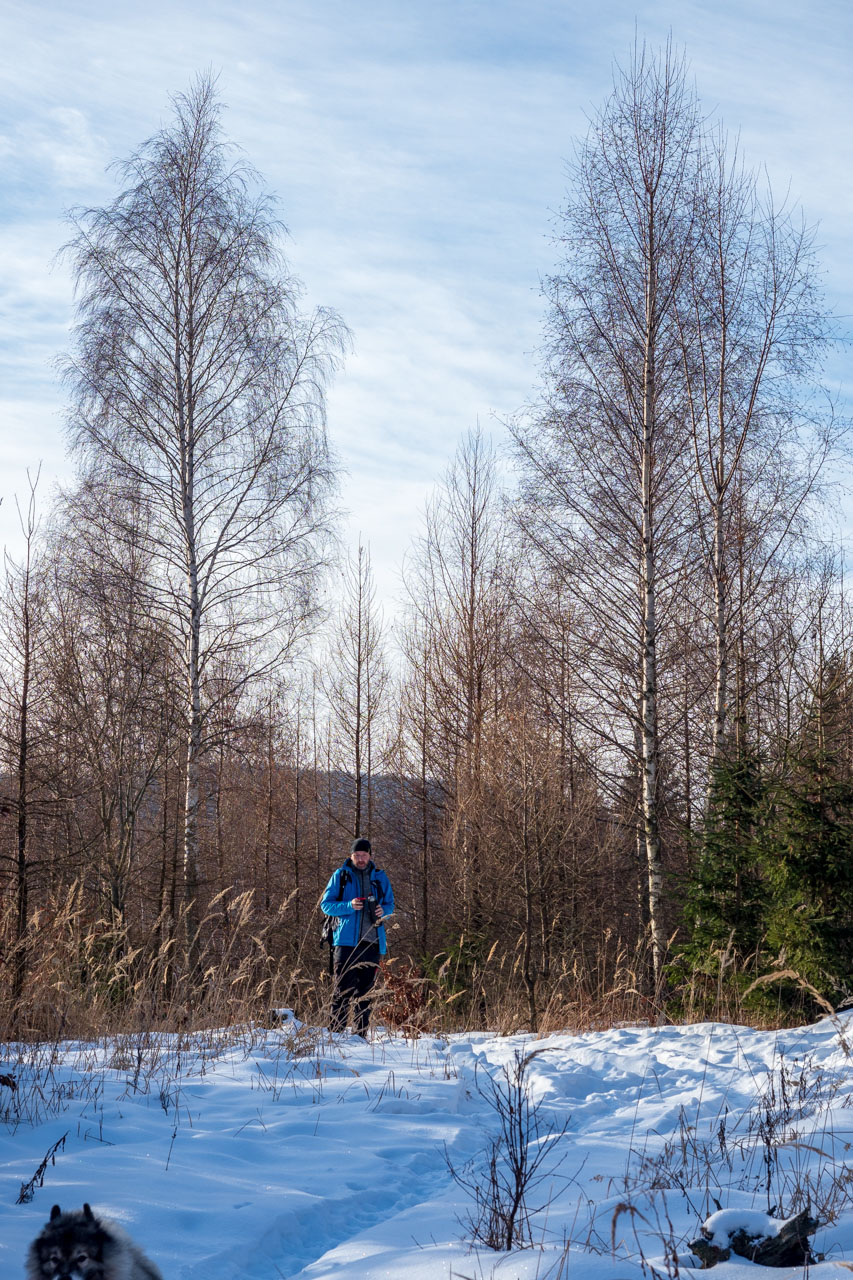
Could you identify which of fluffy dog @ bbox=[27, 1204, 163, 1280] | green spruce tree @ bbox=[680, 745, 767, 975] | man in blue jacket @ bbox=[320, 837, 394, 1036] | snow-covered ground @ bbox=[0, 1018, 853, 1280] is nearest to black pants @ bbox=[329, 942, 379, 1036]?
man in blue jacket @ bbox=[320, 837, 394, 1036]

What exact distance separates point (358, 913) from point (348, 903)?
15cm

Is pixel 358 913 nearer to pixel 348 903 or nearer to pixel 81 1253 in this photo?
pixel 348 903

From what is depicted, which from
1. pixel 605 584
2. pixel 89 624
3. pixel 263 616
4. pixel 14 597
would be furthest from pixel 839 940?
Answer: pixel 89 624

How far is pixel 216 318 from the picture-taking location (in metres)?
14.4

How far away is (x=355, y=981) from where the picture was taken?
8695mm

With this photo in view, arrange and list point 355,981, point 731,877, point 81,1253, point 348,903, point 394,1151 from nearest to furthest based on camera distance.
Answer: point 81,1253 → point 394,1151 → point 348,903 → point 355,981 → point 731,877

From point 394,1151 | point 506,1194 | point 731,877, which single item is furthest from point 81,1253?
point 731,877

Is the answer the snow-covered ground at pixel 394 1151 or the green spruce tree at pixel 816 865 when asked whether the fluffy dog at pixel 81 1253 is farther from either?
the green spruce tree at pixel 816 865

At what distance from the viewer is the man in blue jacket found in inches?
332

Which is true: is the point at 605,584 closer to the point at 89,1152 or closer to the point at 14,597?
the point at 89,1152

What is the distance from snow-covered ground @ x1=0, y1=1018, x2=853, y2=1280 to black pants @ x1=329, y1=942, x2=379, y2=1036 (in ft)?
2.03

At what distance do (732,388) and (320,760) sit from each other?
2133cm

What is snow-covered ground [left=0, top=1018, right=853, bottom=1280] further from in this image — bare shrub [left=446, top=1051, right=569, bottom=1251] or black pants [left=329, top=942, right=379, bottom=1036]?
black pants [left=329, top=942, right=379, bottom=1036]

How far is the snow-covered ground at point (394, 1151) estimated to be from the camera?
3084 mm
